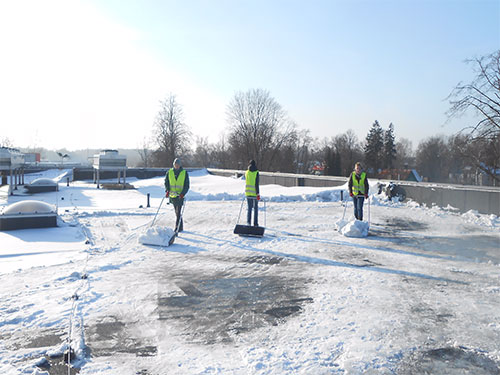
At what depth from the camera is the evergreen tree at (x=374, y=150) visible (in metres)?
83.9

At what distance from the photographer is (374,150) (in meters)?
84.0

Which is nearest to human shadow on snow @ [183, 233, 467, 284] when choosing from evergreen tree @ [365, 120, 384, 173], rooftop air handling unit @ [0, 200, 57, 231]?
rooftop air handling unit @ [0, 200, 57, 231]

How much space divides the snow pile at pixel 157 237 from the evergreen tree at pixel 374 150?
78620 millimetres

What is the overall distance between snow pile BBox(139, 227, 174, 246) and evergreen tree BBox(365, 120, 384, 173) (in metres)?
78.6

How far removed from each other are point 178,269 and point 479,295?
213 inches

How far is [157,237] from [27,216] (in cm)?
503

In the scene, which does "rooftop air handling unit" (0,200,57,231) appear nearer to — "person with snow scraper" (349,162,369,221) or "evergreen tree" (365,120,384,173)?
"person with snow scraper" (349,162,369,221)

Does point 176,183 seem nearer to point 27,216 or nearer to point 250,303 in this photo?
point 27,216

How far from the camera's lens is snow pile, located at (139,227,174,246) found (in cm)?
1012

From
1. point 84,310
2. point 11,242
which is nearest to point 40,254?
point 11,242

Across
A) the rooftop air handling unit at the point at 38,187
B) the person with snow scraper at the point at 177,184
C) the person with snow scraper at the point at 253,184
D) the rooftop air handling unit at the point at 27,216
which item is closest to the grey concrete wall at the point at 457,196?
the person with snow scraper at the point at 253,184

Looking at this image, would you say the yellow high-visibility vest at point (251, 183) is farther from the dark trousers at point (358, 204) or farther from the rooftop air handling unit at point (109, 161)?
the rooftop air handling unit at point (109, 161)

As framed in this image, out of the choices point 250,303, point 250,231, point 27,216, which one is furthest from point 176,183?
point 250,303

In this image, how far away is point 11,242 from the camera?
34.4 ft
